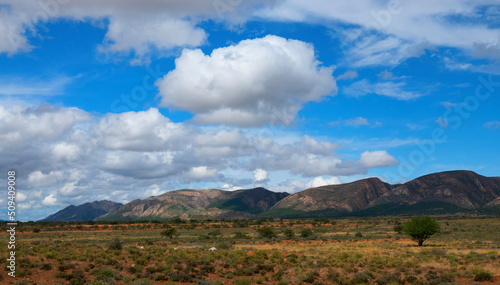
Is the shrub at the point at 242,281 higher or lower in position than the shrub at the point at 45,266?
lower

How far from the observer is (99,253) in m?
36.5

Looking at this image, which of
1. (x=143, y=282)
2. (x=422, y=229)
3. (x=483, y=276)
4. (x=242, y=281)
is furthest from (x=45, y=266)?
(x=422, y=229)

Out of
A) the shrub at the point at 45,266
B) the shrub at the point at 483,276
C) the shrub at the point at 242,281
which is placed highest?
the shrub at the point at 45,266

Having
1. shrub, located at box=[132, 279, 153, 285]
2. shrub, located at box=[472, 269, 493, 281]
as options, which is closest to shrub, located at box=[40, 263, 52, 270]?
shrub, located at box=[132, 279, 153, 285]

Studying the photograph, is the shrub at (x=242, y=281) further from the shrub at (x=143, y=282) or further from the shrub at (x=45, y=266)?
the shrub at (x=45, y=266)

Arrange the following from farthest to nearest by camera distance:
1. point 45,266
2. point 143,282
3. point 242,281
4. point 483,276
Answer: point 45,266 → point 483,276 → point 242,281 → point 143,282

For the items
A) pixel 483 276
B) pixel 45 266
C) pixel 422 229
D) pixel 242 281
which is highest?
pixel 45 266

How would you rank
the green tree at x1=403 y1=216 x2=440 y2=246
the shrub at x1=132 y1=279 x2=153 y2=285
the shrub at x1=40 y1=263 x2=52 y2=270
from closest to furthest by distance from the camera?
the shrub at x1=132 y1=279 x2=153 y2=285, the shrub at x1=40 y1=263 x2=52 y2=270, the green tree at x1=403 y1=216 x2=440 y2=246

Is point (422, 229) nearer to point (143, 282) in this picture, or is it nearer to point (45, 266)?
point (143, 282)

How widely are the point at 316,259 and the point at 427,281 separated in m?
11.7

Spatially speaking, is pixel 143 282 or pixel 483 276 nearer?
pixel 143 282

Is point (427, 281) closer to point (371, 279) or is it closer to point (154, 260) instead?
point (371, 279)

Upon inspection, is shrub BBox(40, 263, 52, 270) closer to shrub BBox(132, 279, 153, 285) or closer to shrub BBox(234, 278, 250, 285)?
shrub BBox(132, 279, 153, 285)

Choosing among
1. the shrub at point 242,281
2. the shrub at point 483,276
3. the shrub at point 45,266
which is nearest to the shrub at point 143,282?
the shrub at point 242,281
